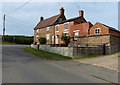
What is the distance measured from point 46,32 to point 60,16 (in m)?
6.54

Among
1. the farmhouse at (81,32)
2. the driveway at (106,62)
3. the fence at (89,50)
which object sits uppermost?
the farmhouse at (81,32)

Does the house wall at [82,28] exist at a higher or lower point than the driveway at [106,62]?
higher

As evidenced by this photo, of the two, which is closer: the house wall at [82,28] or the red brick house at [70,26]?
the house wall at [82,28]

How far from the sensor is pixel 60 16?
133 feet

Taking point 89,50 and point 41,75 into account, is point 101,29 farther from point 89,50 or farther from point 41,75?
point 41,75

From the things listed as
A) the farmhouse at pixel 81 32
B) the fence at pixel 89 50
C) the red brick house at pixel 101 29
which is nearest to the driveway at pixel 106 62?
the fence at pixel 89 50

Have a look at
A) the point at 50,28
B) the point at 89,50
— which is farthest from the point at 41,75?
the point at 50,28

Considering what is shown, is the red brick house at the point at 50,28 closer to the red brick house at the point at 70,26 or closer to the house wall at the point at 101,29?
the red brick house at the point at 70,26

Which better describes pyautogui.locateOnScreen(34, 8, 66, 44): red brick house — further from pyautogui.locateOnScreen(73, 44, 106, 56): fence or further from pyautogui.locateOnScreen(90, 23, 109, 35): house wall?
pyautogui.locateOnScreen(73, 44, 106, 56): fence

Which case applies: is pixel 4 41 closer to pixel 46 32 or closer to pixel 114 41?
pixel 46 32

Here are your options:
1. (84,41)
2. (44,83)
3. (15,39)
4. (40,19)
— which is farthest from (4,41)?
(44,83)

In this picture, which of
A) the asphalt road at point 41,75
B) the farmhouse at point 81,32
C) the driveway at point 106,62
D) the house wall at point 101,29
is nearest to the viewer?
the asphalt road at point 41,75

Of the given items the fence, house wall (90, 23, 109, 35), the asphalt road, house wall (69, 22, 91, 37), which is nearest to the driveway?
the fence

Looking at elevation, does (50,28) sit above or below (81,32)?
above
